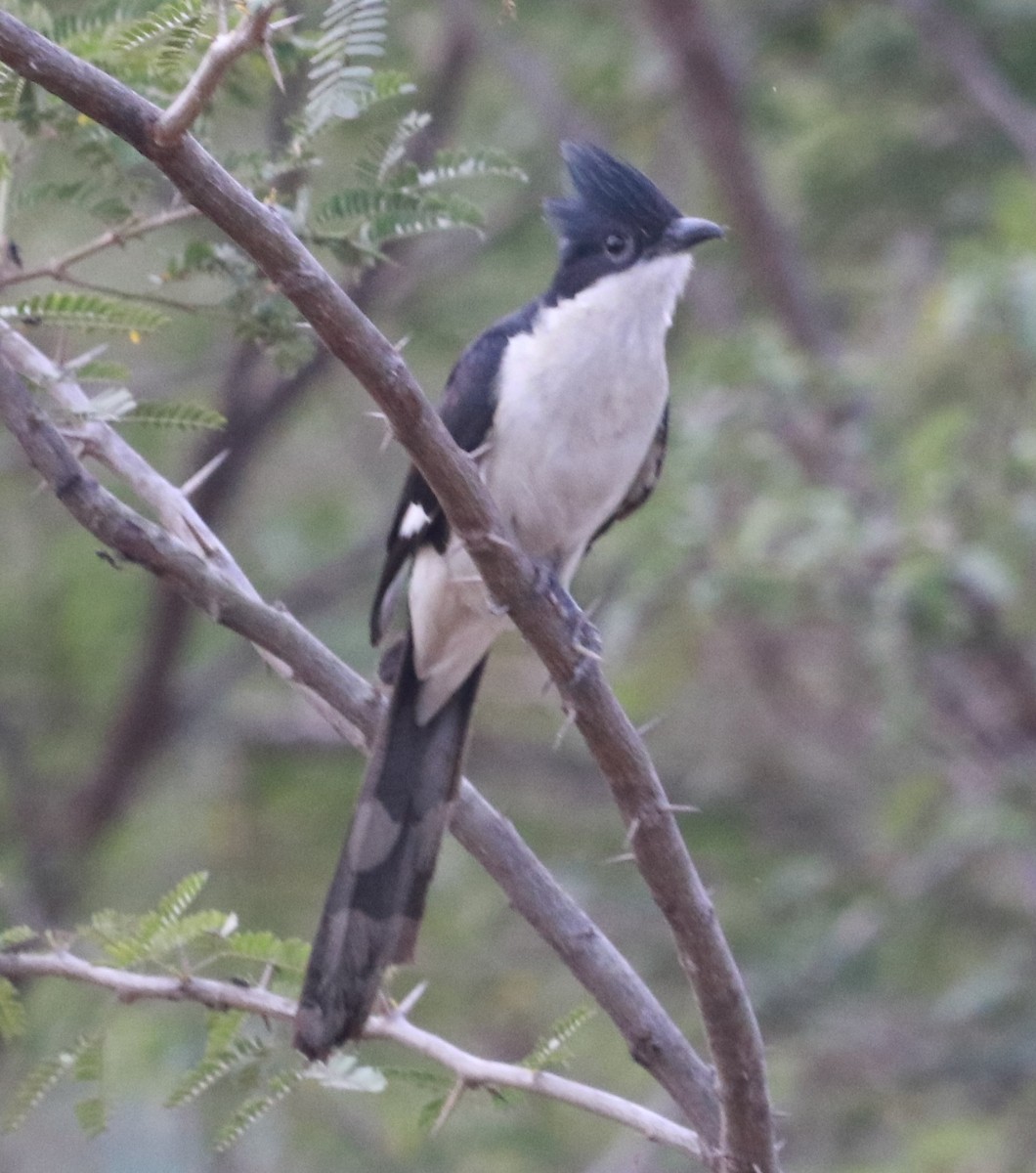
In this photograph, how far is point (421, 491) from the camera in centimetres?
375

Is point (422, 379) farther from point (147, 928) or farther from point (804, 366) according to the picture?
point (147, 928)

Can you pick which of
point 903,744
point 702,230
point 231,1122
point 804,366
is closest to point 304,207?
point 702,230

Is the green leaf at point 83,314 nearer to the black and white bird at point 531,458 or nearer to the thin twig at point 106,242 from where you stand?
the thin twig at point 106,242

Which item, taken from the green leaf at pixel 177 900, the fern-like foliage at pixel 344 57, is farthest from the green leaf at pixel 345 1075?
the fern-like foliage at pixel 344 57

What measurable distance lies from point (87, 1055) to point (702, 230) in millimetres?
2162

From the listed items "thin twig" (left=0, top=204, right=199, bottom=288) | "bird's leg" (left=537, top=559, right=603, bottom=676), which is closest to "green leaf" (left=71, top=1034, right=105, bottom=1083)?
"bird's leg" (left=537, top=559, right=603, bottom=676)

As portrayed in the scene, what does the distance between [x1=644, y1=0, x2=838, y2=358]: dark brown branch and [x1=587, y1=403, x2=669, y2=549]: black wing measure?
2932 mm

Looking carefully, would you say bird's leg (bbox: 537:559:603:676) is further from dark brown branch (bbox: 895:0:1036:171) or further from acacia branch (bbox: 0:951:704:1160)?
dark brown branch (bbox: 895:0:1036:171)

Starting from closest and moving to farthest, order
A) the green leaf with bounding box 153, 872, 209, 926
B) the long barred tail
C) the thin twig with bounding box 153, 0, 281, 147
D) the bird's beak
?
the thin twig with bounding box 153, 0, 281, 147, the green leaf with bounding box 153, 872, 209, 926, the long barred tail, the bird's beak

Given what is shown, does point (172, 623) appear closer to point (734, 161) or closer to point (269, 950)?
point (734, 161)

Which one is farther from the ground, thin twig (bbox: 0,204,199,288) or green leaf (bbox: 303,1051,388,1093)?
thin twig (bbox: 0,204,199,288)

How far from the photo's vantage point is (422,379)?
8.29 meters

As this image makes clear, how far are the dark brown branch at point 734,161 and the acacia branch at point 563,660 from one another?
173 inches

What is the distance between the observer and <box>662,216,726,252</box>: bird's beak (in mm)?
4062
